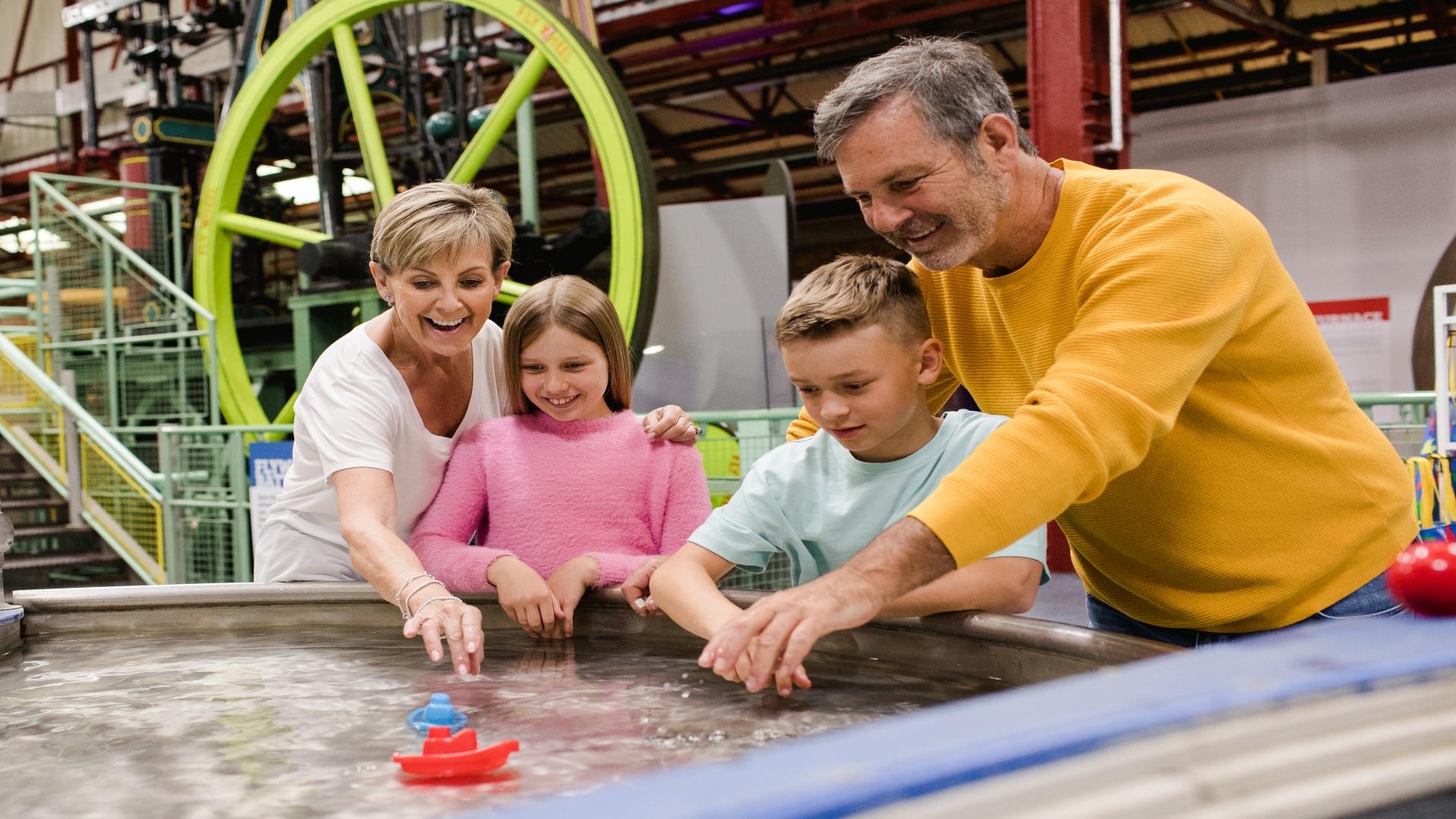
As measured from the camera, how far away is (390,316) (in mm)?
1591

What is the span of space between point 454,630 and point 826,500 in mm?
409

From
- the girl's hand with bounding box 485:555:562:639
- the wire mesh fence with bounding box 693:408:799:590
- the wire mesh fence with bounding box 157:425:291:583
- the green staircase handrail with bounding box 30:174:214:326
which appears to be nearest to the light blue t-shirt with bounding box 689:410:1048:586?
the girl's hand with bounding box 485:555:562:639

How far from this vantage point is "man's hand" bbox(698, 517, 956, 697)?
0.90 meters

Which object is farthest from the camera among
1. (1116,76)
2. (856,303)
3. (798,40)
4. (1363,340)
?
(798,40)

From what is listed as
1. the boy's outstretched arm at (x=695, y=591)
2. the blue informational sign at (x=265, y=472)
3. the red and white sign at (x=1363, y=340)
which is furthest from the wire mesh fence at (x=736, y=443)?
the red and white sign at (x=1363, y=340)

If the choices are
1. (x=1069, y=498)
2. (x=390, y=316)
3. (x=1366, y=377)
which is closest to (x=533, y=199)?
(x=390, y=316)

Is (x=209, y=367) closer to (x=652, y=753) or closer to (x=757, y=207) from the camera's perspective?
(x=757, y=207)

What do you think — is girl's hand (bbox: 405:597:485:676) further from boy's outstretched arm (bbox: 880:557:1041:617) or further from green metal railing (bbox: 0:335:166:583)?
green metal railing (bbox: 0:335:166:583)

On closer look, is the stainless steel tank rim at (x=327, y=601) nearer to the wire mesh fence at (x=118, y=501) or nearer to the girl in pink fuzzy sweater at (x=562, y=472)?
the girl in pink fuzzy sweater at (x=562, y=472)

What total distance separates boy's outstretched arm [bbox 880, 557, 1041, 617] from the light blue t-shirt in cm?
3

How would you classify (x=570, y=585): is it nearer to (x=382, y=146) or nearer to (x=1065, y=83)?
(x=1065, y=83)

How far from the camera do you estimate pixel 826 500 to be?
50.3 inches

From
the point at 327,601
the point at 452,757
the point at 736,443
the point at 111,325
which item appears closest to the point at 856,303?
the point at 452,757

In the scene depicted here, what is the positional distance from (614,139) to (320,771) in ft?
11.6
